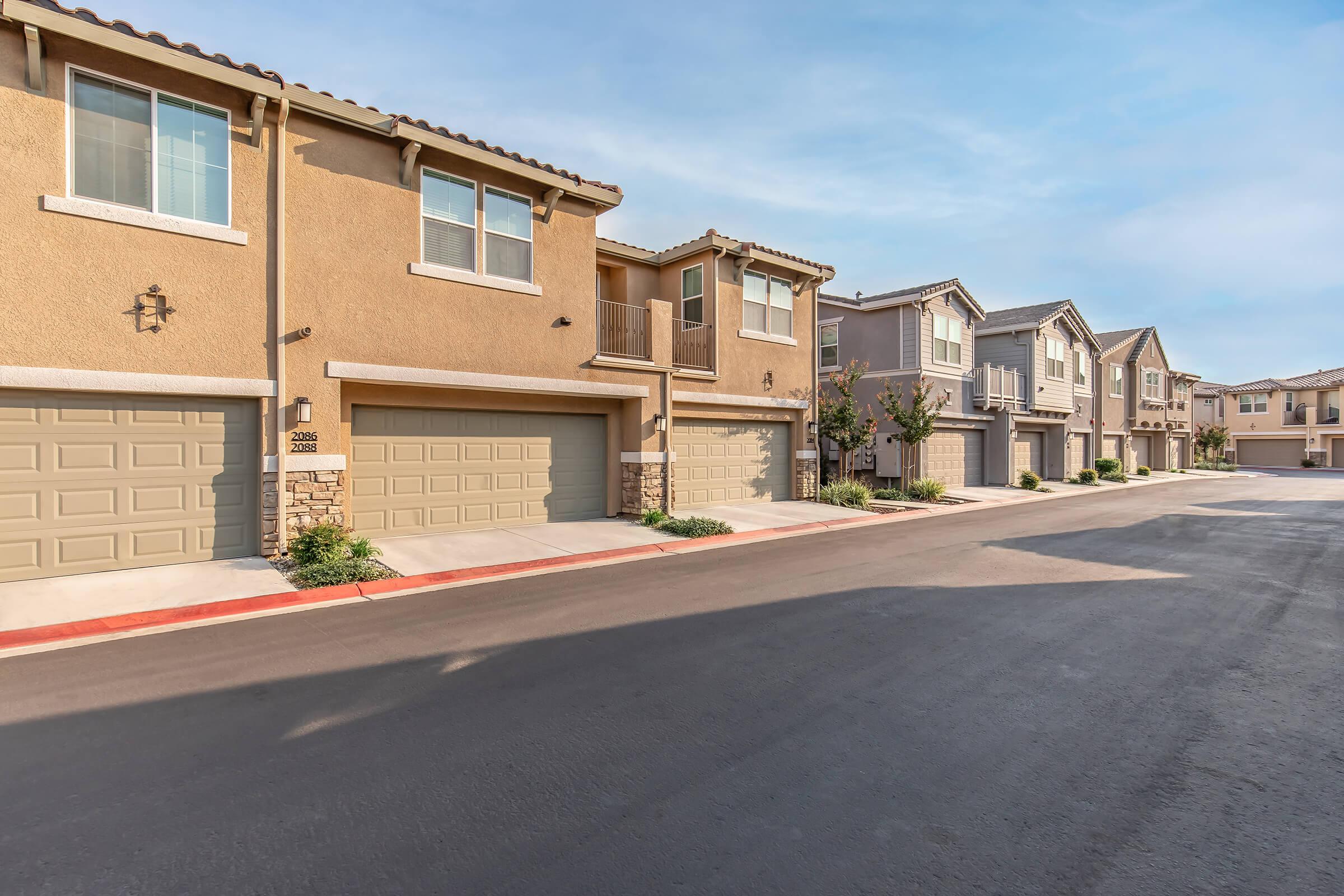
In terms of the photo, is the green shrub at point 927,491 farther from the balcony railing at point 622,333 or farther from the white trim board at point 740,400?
the balcony railing at point 622,333

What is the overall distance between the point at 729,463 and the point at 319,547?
10297 millimetres

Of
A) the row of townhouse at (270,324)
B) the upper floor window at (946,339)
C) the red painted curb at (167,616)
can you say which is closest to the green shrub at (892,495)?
the upper floor window at (946,339)

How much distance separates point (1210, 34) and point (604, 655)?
1408 centimetres

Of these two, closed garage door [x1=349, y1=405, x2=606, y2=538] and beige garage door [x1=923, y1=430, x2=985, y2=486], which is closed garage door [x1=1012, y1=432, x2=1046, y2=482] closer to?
beige garage door [x1=923, y1=430, x2=985, y2=486]

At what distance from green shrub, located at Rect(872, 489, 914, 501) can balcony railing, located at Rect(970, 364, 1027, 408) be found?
5.96 m

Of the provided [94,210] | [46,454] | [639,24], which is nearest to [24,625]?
[46,454]

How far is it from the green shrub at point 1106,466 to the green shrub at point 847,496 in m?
19.2

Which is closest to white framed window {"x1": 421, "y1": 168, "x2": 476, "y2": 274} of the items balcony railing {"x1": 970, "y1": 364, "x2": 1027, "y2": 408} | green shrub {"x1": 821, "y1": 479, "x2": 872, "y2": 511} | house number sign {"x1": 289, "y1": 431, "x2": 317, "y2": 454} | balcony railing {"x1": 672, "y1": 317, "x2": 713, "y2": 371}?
house number sign {"x1": 289, "y1": 431, "x2": 317, "y2": 454}

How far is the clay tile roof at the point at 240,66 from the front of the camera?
26.5 feet

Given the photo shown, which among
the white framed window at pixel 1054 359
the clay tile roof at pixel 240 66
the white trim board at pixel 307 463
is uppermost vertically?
the clay tile roof at pixel 240 66

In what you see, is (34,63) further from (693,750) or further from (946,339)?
(946,339)

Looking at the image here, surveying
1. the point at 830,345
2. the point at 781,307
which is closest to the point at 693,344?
the point at 781,307

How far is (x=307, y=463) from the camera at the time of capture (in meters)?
9.82

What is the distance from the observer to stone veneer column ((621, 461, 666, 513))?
46.1 feet
